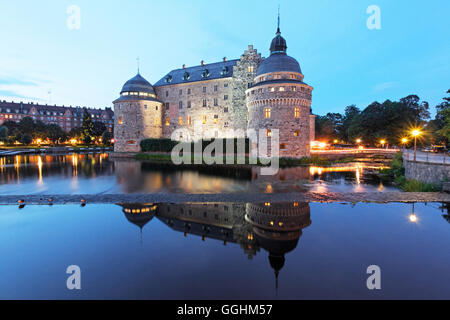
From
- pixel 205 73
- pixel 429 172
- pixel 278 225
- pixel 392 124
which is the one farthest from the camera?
pixel 392 124

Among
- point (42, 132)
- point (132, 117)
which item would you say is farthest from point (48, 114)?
point (132, 117)

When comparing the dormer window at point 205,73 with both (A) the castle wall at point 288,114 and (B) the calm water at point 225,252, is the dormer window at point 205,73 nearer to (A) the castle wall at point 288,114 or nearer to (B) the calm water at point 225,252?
(A) the castle wall at point 288,114

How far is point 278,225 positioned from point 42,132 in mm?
83937

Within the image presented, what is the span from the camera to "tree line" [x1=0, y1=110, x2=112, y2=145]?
63219 millimetres

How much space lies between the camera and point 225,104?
4191cm

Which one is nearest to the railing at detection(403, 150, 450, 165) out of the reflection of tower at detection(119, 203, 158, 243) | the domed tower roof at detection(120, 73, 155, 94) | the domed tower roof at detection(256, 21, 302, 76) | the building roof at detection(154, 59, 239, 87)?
the reflection of tower at detection(119, 203, 158, 243)

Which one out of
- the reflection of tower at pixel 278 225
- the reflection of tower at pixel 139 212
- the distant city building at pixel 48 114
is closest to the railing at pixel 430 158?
the reflection of tower at pixel 278 225

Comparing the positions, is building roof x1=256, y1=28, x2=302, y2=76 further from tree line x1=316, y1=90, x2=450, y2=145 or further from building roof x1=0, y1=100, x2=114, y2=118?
building roof x1=0, y1=100, x2=114, y2=118

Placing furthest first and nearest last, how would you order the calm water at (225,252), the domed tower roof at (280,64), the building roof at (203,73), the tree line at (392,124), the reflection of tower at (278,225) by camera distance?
the tree line at (392,124) < the building roof at (203,73) < the domed tower roof at (280,64) < the reflection of tower at (278,225) < the calm water at (225,252)

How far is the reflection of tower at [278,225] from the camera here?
584 centimetres

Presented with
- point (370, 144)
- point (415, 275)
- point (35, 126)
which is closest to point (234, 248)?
point (415, 275)

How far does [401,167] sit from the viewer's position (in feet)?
65.0

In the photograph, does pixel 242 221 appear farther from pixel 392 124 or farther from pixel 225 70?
pixel 392 124

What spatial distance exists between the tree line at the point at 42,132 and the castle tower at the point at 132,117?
30.7 meters
